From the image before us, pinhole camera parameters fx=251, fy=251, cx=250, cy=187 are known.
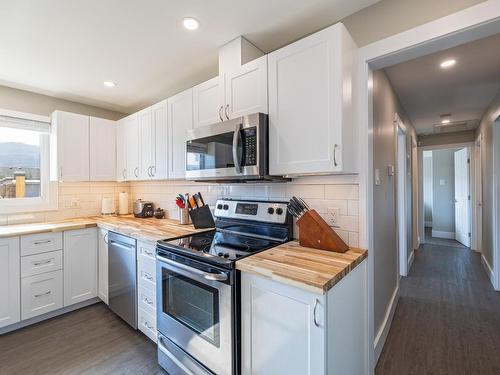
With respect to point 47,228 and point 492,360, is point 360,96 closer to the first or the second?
point 492,360

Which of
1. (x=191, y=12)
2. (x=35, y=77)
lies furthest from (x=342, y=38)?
(x=35, y=77)

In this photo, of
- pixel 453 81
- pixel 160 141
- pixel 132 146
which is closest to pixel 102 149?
pixel 132 146

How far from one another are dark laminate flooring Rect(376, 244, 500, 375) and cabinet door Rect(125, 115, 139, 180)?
3052 mm

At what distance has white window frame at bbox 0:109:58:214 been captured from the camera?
2.73m

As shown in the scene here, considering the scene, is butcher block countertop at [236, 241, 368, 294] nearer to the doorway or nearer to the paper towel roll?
the paper towel roll

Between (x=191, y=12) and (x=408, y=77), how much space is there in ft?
7.26

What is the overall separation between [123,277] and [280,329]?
174 centimetres

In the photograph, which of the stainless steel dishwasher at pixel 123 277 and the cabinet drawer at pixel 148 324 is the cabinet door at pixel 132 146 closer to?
the stainless steel dishwasher at pixel 123 277

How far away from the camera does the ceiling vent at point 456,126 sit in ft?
14.0

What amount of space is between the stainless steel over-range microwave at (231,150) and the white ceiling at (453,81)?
5.38ft

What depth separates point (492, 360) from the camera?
6.21 ft

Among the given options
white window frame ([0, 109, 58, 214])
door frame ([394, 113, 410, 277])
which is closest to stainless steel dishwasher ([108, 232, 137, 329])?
Result: white window frame ([0, 109, 58, 214])

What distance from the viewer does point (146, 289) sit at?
2059 mm

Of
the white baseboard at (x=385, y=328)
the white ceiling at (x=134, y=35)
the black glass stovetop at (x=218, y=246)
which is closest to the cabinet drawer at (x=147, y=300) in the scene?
the black glass stovetop at (x=218, y=246)
